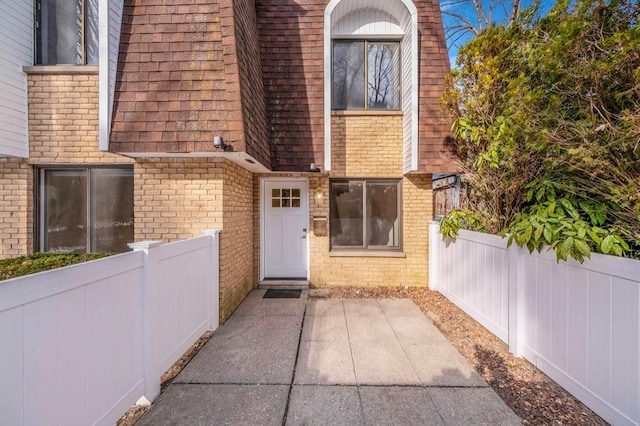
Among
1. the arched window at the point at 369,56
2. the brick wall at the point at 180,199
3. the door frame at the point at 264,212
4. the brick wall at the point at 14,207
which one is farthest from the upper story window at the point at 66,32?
the arched window at the point at 369,56

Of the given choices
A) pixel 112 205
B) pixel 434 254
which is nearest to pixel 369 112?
pixel 434 254

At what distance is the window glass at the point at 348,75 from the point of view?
5.75 metres

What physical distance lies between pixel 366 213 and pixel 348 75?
10.1 feet

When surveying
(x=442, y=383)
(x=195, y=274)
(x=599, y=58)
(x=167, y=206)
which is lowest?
(x=442, y=383)

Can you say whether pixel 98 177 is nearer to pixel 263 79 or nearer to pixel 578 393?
pixel 263 79

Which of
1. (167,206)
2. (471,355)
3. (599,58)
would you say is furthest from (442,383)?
(167,206)

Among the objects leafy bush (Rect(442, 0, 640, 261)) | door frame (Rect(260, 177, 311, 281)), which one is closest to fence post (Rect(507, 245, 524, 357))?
leafy bush (Rect(442, 0, 640, 261))

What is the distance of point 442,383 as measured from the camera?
105 inches

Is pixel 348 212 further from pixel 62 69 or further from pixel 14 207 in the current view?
pixel 14 207

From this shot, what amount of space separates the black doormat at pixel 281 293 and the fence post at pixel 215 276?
1271 millimetres

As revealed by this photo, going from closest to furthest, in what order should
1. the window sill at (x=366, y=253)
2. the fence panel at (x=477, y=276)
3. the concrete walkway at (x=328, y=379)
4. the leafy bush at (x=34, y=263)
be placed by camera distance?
the concrete walkway at (x=328, y=379)
the leafy bush at (x=34, y=263)
the fence panel at (x=477, y=276)
the window sill at (x=366, y=253)

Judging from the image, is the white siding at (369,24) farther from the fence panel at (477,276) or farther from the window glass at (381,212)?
the fence panel at (477,276)

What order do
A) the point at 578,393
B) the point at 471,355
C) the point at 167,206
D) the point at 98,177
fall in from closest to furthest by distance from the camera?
the point at 578,393, the point at 471,355, the point at 167,206, the point at 98,177

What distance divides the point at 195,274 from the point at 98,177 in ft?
8.55
